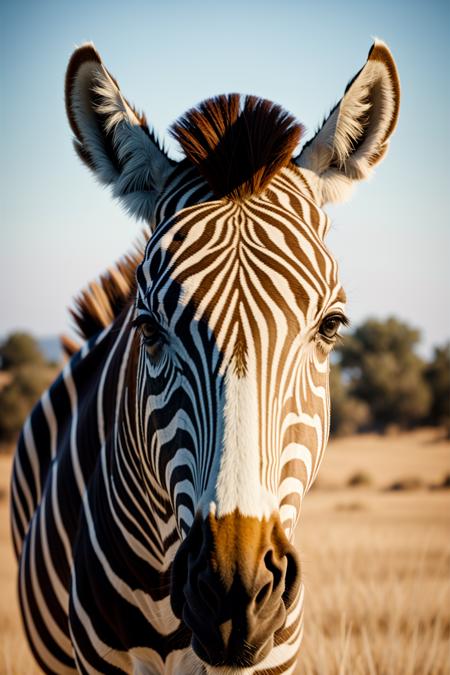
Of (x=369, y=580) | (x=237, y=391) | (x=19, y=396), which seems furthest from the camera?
(x=19, y=396)

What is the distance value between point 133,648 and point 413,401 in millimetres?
36380

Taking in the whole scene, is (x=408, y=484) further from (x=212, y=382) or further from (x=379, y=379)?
(x=212, y=382)

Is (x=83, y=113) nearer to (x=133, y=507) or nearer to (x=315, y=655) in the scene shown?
(x=133, y=507)

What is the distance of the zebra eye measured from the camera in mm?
2451

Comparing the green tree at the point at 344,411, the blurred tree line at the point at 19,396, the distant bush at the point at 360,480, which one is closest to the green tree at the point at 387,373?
the green tree at the point at 344,411

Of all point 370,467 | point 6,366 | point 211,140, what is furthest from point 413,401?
point 211,140

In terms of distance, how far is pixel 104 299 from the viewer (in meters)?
4.89

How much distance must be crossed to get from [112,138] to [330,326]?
1.54 meters

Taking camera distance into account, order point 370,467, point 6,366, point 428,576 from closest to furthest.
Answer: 1. point 428,576
2. point 370,467
3. point 6,366

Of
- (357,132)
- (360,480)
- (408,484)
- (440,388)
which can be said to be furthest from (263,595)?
(440,388)

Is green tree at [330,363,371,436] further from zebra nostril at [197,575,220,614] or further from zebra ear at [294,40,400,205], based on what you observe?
zebra nostril at [197,575,220,614]

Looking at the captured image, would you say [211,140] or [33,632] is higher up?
[211,140]

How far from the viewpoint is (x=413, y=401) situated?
37188 millimetres

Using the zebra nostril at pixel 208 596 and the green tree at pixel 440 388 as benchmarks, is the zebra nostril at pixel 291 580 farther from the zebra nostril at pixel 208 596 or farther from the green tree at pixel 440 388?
the green tree at pixel 440 388
